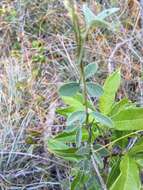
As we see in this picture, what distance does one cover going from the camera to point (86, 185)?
108 cm

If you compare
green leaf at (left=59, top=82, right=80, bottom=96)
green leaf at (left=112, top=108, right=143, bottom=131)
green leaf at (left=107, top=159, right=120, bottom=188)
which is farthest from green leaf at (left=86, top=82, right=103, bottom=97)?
green leaf at (left=107, top=159, right=120, bottom=188)

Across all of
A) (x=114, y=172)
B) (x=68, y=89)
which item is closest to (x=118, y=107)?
(x=114, y=172)

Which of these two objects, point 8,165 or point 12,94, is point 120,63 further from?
point 8,165

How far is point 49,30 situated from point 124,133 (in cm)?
149

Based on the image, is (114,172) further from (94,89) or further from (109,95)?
(94,89)

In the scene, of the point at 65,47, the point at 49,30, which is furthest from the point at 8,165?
the point at 49,30

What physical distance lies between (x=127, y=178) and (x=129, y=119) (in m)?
0.14

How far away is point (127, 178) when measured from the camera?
1063mm

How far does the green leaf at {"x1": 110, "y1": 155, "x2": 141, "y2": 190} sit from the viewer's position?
1059 millimetres

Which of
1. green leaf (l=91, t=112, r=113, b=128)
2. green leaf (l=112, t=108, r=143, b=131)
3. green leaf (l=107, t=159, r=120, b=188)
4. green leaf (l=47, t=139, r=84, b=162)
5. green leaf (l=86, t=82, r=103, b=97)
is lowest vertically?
green leaf (l=107, t=159, r=120, b=188)

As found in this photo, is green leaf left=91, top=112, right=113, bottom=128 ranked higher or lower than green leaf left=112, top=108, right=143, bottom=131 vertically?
higher

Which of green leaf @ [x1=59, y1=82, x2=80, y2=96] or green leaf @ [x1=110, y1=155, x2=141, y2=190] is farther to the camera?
green leaf @ [x1=110, y1=155, x2=141, y2=190]

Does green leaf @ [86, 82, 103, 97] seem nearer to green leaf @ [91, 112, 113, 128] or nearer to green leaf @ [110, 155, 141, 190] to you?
green leaf @ [91, 112, 113, 128]

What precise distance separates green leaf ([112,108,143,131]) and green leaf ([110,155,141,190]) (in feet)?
0.27
